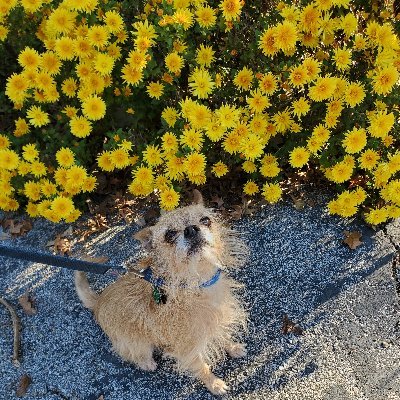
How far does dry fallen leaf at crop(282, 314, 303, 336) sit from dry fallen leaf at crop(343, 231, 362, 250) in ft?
2.85

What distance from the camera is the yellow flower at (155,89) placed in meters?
3.65

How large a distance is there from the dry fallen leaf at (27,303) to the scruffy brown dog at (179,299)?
0.85 m

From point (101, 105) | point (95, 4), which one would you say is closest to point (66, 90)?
point (101, 105)

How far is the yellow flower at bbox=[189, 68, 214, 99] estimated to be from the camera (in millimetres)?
3479

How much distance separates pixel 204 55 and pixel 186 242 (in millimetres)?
1517

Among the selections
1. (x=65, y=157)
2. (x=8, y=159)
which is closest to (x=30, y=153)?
(x=8, y=159)

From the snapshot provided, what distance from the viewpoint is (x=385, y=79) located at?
342cm

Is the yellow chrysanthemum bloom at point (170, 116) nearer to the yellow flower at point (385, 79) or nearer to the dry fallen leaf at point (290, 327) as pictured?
the yellow flower at point (385, 79)

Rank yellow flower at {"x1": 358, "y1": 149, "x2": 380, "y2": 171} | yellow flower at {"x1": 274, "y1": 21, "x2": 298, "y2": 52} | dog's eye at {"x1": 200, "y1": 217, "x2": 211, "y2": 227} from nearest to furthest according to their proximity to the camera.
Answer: dog's eye at {"x1": 200, "y1": 217, "x2": 211, "y2": 227} → yellow flower at {"x1": 274, "y1": 21, "x2": 298, "y2": 52} → yellow flower at {"x1": 358, "y1": 149, "x2": 380, "y2": 171}

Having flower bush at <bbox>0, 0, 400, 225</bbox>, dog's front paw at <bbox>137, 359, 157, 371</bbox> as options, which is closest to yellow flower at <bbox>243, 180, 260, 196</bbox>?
Answer: flower bush at <bbox>0, 0, 400, 225</bbox>

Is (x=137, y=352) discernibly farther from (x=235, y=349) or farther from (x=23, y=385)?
(x=23, y=385)

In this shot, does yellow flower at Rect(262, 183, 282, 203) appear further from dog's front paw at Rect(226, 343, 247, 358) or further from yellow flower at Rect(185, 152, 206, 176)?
dog's front paw at Rect(226, 343, 247, 358)

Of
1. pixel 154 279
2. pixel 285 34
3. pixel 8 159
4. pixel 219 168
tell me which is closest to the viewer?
pixel 154 279

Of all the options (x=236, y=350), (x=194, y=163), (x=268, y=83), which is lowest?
(x=236, y=350)
